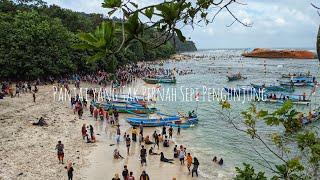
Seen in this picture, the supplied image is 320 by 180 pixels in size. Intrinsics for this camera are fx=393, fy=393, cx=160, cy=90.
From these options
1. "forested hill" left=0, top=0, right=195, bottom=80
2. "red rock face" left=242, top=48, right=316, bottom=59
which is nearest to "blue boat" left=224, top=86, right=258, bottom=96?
"forested hill" left=0, top=0, right=195, bottom=80

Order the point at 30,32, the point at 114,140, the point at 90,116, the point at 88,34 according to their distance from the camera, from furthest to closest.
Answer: the point at 30,32 → the point at 90,116 → the point at 114,140 → the point at 88,34

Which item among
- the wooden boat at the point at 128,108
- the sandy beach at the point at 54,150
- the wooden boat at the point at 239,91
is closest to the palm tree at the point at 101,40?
the sandy beach at the point at 54,150

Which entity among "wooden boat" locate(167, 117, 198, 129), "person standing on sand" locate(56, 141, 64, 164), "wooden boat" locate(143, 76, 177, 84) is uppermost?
"wooden boat" locate(143, 76, 177, 84)

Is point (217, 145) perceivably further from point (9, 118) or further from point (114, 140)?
point (9, 118)

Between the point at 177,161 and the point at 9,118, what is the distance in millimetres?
12557

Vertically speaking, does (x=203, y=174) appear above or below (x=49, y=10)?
below

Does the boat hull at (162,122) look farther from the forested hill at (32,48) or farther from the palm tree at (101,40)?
the palm tree at (101,40)

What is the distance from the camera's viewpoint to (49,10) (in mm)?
64000

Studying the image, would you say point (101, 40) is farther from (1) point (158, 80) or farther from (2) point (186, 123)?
(1) point (158, 80)

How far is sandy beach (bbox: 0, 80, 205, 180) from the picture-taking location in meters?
18.1

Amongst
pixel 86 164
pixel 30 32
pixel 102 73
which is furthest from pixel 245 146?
pixel 102 73

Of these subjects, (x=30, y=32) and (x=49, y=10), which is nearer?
(x=30, y=32)

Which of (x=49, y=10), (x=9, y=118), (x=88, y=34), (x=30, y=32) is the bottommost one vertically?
(x=9, y=118)

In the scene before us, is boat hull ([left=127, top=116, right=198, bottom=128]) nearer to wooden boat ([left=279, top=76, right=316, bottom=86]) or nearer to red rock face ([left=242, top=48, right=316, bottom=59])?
wooden boat ([left=279, top=76, right=316, bottom=86])
